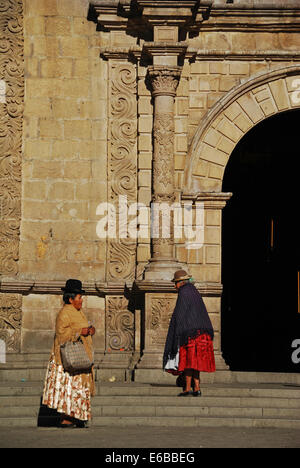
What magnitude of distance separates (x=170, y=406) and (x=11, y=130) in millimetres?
5241

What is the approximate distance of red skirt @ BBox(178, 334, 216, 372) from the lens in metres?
14.6

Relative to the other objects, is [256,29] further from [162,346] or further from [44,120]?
[162,346]

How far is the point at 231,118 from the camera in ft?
57.3

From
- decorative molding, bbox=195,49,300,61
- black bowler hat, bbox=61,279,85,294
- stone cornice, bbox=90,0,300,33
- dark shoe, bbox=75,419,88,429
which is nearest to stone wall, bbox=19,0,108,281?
stone cornice, bbox=90,0,300,33

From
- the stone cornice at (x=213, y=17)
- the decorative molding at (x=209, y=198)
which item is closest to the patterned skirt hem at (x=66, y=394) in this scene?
the decorative molding at (x=209, y=198)

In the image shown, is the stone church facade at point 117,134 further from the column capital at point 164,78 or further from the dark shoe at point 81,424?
the dark shoe at point 81,424

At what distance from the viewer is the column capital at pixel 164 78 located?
17.1 metres

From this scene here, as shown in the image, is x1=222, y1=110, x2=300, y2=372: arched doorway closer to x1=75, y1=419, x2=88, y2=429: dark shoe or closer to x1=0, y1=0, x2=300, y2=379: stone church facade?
x1=0, y1=0, x2=300, y2=379: stone church facade

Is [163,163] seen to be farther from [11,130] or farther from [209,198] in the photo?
[11,130]

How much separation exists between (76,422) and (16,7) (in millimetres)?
6894

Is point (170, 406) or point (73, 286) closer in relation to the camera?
point (73, 286)

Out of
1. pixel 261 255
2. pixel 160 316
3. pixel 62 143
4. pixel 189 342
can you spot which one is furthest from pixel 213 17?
pixel 261 255

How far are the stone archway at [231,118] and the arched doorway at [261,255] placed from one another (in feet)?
15.7

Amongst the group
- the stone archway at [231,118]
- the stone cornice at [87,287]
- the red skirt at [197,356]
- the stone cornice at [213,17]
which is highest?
the stone cornice at [213,17]
